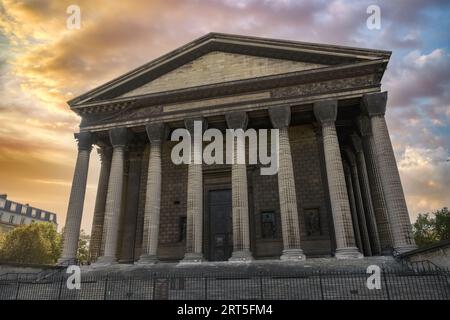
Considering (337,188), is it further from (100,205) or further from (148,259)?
(100,205)

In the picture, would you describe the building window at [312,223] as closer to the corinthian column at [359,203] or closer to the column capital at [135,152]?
the corinthian column at [359,203]

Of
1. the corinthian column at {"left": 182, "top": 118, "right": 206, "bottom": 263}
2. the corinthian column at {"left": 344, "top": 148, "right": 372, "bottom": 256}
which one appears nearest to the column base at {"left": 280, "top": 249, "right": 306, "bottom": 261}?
the corinthian column at {"left": 182, "top": 118, "right": 206, "bottom": 263}

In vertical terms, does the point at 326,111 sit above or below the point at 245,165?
above

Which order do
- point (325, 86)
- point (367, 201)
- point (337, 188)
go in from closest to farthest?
1. point (337, 188)
2. point (325, 86)
3. point (367, 201)

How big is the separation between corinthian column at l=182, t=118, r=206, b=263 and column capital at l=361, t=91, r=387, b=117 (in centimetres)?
1000

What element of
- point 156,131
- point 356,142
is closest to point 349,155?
point 356,142

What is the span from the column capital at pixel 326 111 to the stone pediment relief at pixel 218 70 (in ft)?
7.98

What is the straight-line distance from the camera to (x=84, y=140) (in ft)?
76.2

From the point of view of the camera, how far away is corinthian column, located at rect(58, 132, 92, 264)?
68.9 feet

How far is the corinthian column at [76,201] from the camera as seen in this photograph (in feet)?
68.9

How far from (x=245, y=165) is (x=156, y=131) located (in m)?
6.43

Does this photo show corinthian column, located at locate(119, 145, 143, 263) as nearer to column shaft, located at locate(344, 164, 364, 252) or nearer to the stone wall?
the stone wall

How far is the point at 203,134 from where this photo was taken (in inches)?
859
